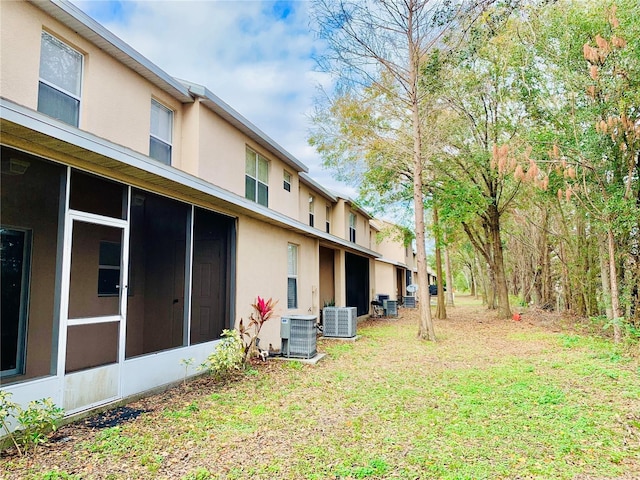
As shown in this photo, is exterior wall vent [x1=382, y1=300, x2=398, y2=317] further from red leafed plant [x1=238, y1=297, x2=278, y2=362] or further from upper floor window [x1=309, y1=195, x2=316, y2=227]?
red leafed plant [x1=238, y1=297, x2=278, y2=362]

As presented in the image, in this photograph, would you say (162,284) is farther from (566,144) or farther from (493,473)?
(566,144)

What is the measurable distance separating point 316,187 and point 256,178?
173 inches

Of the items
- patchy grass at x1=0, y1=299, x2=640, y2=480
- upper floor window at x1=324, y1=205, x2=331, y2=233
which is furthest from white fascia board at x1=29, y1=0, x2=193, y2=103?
upper floor window at x1=324, y1=205, x2=331, y2=233

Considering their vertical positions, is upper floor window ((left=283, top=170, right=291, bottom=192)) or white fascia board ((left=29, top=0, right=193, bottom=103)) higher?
white fascia board ((left=29, top=0, right=193, bottom=103))

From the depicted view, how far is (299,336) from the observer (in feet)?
26.1

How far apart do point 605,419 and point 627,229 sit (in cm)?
592

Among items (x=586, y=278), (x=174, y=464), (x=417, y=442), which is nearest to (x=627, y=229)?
(x=586, y=278)

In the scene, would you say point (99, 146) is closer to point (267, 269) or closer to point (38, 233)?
point (38, 233)

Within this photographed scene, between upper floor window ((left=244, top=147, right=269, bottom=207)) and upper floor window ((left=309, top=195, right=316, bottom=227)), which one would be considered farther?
upper floor window ((left=309, top=195, right=316, bottom=227))

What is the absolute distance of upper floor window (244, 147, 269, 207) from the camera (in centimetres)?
941

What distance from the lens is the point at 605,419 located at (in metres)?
4.46

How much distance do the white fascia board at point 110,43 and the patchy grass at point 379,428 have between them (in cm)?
538

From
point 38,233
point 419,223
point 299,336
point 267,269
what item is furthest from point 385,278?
point 38,233

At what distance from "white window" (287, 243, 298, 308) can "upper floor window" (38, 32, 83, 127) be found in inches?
229
